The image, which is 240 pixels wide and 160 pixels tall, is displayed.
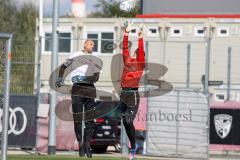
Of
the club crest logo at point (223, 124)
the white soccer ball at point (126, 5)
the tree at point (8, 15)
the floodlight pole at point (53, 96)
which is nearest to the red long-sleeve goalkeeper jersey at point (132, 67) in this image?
the white soccer ball at point (126, 5)

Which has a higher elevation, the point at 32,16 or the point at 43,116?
the point at 32,16

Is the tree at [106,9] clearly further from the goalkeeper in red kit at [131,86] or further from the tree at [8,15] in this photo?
the goalkeeper in red kit at [131,86]

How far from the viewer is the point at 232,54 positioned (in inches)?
985

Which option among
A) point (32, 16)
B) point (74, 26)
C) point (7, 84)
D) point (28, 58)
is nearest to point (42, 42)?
point (28, 58)

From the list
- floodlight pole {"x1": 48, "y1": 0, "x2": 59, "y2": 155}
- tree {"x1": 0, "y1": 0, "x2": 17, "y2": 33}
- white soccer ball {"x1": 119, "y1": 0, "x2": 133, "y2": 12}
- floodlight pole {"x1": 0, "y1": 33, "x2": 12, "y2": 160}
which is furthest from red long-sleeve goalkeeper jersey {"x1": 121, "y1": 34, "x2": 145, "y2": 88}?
tree {"x1": 0, "y1": 0, "x2": 17, "y2": 33}

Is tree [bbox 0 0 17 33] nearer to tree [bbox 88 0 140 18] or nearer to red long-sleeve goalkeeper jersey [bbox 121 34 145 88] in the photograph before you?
tree [bbox 88 0 140 18]

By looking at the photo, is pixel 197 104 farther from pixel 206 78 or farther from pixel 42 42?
pixel 42 42

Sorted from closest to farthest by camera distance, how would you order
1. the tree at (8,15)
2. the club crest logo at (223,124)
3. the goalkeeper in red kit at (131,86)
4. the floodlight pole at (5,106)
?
the floodlight pole at (5,106), the goalkeeper in red kit at (131,86), the club crest logo at (223,124), the tree at (8,15)

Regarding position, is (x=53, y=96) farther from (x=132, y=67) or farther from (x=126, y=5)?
(x=132, y=67)

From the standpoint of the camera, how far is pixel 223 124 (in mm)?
24891

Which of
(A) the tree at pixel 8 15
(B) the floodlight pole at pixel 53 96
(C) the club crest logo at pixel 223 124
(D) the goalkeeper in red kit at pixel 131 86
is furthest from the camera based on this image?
(A) the tree at pixel 8 15

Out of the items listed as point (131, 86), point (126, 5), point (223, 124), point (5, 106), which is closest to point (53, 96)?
point (223, 124)

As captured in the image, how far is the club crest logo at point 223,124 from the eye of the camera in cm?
2481

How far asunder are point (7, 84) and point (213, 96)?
13615 millimetres
